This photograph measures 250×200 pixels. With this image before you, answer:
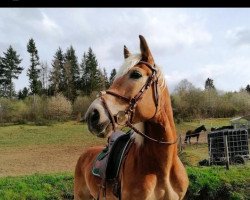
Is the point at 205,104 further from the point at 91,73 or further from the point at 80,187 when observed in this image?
the point at 80,187

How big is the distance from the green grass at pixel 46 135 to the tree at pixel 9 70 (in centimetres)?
1808

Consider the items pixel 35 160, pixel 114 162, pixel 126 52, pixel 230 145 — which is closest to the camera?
pixel 126 52

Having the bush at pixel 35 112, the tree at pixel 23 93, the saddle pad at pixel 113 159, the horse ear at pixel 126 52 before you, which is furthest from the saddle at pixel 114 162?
the tree at pixel 23 93

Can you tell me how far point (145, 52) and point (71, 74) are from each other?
60655 mm

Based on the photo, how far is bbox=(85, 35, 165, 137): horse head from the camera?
335 cm

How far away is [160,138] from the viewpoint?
4.04m

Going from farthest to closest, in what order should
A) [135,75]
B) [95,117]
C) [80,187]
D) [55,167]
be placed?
1. [55,167]
2. [80,187]
3. [135,75]
4. [95,117]

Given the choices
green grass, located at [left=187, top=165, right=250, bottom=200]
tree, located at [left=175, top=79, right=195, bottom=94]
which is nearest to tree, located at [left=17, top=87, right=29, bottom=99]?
tree, located at [left=175, top=79, right=195, bottom=94]

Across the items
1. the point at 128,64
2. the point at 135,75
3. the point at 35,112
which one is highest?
the point at 35,112

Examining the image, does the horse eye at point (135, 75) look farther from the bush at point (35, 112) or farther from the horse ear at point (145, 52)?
the bush at point (35, 112)

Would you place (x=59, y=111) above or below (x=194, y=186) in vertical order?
above

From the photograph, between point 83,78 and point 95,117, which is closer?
point 95,117

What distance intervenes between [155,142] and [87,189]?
2.43 m

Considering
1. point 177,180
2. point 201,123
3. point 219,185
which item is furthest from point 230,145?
point 201,123
